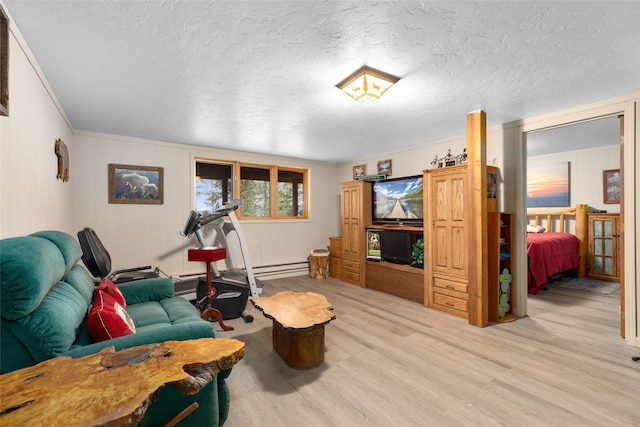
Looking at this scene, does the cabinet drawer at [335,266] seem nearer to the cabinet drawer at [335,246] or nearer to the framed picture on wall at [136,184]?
the cabinet drawer at [335,246]

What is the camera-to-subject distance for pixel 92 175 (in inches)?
154

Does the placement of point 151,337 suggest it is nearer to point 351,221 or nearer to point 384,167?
point 351,221

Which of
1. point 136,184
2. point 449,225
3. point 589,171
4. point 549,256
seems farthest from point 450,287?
point 136,184

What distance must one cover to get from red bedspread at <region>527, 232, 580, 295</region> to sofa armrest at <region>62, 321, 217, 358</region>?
477cm

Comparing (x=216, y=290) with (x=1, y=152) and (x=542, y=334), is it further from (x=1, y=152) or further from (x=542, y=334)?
(x=542, y=334)

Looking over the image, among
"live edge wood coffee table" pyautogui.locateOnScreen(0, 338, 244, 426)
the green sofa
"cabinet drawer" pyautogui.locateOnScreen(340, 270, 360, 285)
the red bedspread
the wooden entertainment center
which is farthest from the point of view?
"cabinet drawer" pyautogui.locateOnScreen(340, 270, 360, 285)

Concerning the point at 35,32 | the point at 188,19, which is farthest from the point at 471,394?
the point at 35,32

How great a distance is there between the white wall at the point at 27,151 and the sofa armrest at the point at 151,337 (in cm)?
82

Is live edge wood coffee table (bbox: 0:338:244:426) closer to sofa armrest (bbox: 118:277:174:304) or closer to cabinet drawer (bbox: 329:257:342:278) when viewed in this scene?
sofa armrest (bbox: 118:277:174:304)

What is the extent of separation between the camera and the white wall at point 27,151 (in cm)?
161

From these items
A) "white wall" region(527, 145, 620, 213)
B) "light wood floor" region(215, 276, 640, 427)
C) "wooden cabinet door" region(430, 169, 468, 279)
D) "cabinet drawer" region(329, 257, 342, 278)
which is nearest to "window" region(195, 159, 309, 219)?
"cabinet drawer" region(329, 257, 342, 278)

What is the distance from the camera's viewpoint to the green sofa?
1151mm

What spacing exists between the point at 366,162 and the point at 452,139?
181cm

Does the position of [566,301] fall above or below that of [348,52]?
below
